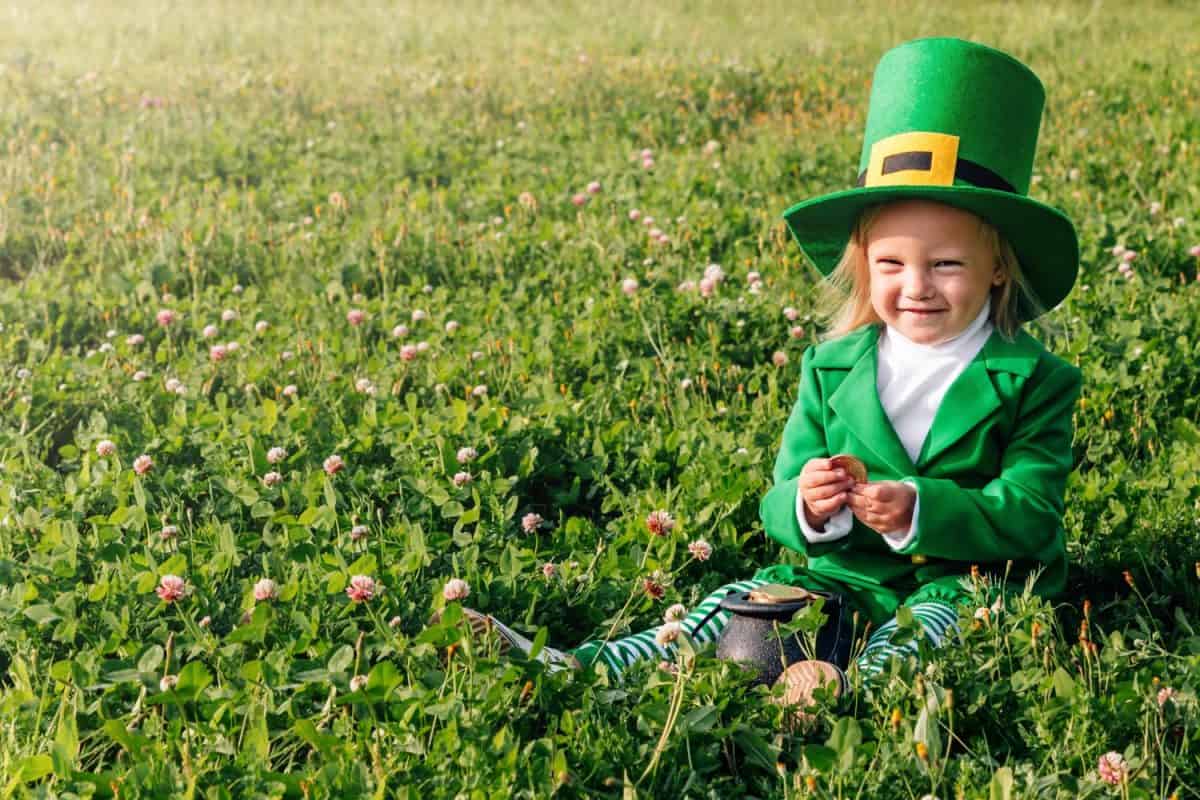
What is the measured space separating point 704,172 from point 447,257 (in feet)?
6.03

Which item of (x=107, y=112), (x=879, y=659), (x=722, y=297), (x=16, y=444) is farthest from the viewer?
(x=107, y=112)

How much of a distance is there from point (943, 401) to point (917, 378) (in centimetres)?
10

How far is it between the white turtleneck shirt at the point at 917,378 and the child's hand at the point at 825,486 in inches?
4.9

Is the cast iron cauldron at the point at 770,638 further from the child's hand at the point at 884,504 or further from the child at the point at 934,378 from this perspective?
the child's hand at the point at 884,504

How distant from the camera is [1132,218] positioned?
6414 mm

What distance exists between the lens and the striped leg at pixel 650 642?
3152 mm

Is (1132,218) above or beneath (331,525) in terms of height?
above

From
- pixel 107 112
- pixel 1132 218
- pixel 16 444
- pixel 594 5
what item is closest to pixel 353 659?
pixel 16 444

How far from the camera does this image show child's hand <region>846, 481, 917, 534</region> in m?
3.03

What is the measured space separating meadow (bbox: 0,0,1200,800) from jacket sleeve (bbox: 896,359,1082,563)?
0.65ft

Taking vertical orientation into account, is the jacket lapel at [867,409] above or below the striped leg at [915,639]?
above

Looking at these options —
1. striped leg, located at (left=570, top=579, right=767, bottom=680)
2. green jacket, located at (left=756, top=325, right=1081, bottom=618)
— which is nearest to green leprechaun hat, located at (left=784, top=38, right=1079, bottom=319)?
green jacket, located at (left=756, top=325, right=1081, bottom=618)

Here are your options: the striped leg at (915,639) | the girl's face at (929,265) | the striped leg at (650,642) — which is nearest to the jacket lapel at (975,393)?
the girl's face at (929,265)

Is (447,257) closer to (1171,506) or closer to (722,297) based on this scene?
(722,297)
